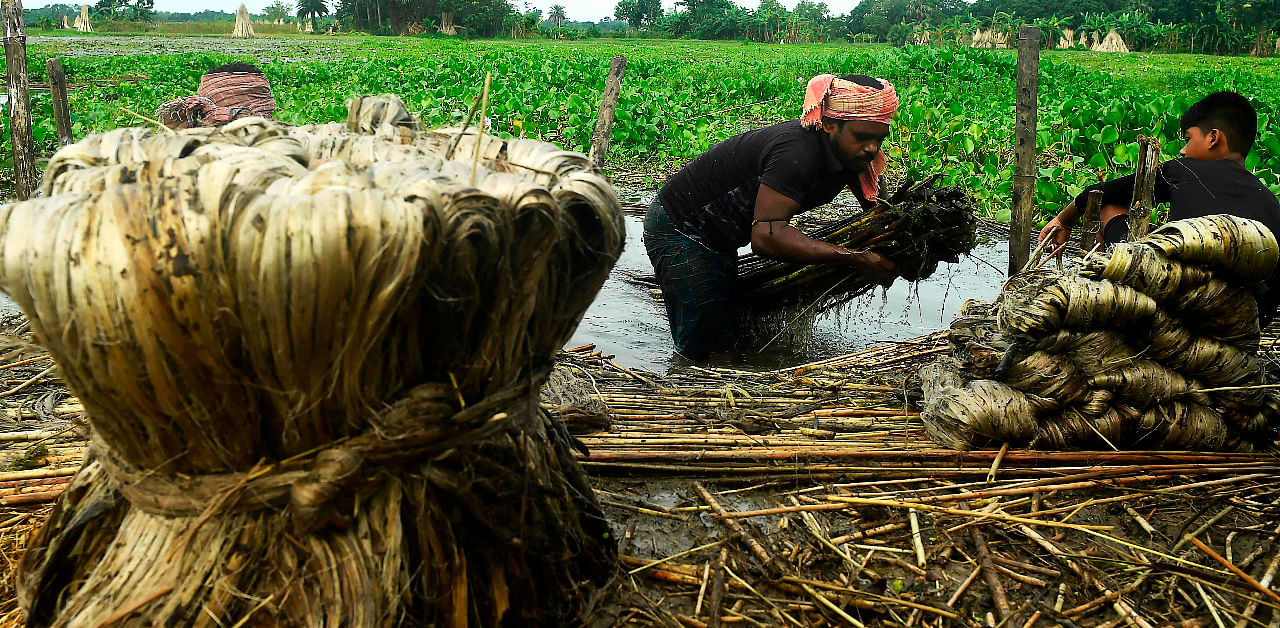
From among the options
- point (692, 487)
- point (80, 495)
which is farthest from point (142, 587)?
point (692, 487)

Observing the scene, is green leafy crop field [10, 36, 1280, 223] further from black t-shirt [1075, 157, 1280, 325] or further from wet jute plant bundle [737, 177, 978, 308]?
black t-shirt [1075, 157, 1280, 325]

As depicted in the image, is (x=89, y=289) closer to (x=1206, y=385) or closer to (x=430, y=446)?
(x=430, y=446)

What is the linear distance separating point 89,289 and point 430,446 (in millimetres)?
470

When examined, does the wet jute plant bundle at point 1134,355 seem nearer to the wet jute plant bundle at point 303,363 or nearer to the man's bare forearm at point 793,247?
the man's bare forearm at point 793,247

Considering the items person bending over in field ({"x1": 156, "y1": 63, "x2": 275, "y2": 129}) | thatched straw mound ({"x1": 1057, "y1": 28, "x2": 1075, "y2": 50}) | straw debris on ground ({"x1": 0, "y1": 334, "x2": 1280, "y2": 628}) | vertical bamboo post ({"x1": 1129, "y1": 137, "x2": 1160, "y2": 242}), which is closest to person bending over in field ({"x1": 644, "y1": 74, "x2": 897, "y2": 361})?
vertical bamboo post ({"x1": 1129, "y1": 137, "x2": 1160, "y2": 242})

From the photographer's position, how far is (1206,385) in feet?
9.50

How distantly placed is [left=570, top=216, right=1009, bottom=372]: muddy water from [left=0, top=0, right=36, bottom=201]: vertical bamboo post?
4043 millimetres

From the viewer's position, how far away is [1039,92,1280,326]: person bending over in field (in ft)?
11.8

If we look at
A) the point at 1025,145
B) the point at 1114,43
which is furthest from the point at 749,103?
the point at 1114,43

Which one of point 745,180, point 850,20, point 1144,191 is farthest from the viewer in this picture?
point 850,20

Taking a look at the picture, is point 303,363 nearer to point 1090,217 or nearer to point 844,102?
point 844,102

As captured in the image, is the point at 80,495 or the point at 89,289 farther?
the point at 80,495

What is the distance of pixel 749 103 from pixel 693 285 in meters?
11.7

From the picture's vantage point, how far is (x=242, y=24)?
49250 mm
